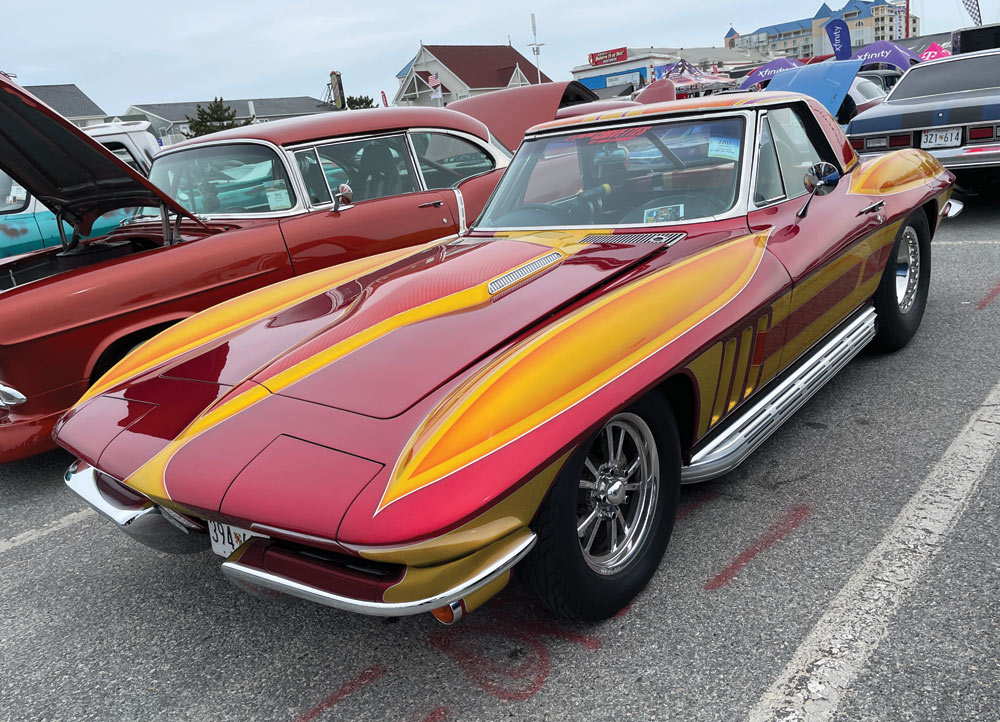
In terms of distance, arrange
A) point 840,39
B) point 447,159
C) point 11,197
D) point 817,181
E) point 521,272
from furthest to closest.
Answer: point 840,39 → point 11,197 → point 447,159 → point 817,181 → point 521,272

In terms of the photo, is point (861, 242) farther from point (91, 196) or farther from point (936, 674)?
point (91, 196)

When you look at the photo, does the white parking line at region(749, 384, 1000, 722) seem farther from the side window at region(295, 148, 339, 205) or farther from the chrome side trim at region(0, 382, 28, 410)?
the side window at region(295, 148, 339, 205)

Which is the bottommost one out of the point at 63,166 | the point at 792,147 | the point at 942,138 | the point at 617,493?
the point at 617,493

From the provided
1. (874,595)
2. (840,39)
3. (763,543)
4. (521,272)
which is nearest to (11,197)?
(521,272)

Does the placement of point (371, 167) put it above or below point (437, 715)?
above

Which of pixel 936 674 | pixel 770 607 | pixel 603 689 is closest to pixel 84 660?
pixel 603 689

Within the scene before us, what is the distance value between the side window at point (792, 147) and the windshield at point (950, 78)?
486 cm

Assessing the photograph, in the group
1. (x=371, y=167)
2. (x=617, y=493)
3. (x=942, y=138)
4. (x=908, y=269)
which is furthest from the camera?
(x=942, y=138)

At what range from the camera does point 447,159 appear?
5438 mm

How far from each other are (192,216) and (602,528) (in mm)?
2935

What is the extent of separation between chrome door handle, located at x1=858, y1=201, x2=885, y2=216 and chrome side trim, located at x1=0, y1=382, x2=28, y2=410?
3715mm

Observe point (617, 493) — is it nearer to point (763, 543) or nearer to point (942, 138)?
point (763, 543)

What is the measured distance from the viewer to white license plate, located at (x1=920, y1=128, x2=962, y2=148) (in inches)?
263

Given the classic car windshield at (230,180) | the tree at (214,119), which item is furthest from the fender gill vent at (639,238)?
the tree at (214,119)
